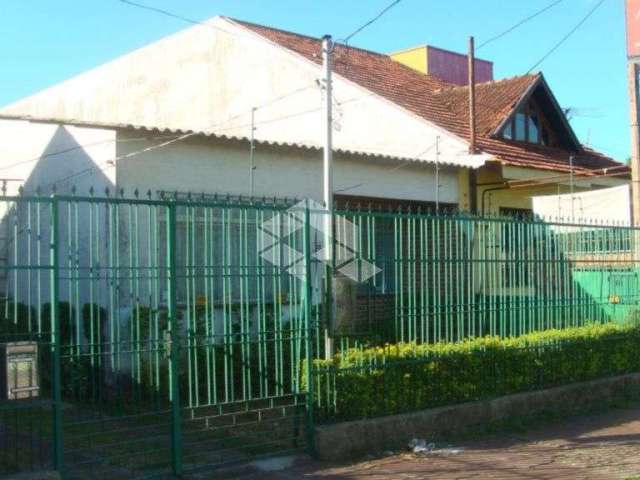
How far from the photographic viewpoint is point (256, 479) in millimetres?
6887

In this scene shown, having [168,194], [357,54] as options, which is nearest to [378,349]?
[168,194]

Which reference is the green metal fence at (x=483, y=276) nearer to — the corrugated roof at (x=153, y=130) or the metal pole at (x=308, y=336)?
the metal pole at (x=308, y=336)

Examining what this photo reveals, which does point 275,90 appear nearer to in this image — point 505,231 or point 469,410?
point 505,231

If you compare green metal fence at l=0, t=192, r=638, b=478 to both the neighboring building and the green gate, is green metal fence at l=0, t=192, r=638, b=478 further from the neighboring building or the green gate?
the neighboring building

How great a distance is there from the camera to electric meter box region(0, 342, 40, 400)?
595 centimetres

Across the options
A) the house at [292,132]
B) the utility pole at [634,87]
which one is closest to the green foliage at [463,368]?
the house at [292,132]

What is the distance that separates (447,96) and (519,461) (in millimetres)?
13873

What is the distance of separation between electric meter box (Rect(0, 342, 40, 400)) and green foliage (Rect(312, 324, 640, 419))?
266 cm

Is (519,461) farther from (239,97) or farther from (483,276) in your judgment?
(239,97)

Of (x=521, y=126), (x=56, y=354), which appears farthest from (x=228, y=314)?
(x=521, y=126)

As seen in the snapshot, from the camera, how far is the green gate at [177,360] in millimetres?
6441

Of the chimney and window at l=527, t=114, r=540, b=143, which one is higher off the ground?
the chimney

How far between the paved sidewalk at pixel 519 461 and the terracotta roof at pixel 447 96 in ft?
25.6

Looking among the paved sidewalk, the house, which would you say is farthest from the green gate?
the house
